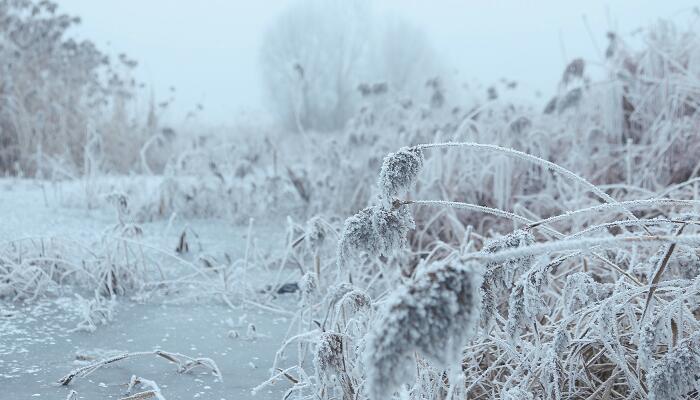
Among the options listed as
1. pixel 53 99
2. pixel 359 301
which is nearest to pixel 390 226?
pixel 359 301

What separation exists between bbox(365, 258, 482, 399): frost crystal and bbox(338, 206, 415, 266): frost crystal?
320mm

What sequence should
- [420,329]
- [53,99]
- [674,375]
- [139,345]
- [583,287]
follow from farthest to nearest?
[53,99]
[139,345]
[583,287]
[674,375]
[420,329]

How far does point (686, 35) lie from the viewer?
13.9 feet

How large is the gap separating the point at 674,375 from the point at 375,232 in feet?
1.57

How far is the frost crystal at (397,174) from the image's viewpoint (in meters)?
0.98

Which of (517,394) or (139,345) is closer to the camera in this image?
(517,394)

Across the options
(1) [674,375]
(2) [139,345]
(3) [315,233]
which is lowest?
(2) [139,345]

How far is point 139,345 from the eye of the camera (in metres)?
1.71

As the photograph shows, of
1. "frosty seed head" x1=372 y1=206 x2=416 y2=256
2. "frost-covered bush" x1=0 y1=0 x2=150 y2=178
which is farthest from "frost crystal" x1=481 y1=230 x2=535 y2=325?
"frost-covered bush" x1=0 y1=0 x2=150 y2=178

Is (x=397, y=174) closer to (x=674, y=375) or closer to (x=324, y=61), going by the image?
(x=674, y=375)

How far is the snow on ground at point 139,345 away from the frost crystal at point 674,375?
77cm

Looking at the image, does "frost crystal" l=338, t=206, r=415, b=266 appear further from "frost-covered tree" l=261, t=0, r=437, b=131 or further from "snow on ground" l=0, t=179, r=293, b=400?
"frost-covered tree" l=261, t=0, r=437, b=131

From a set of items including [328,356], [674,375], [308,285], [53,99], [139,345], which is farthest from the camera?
[53,99]

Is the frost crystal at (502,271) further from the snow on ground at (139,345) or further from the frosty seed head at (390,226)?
the snow on ground at (139,345)
